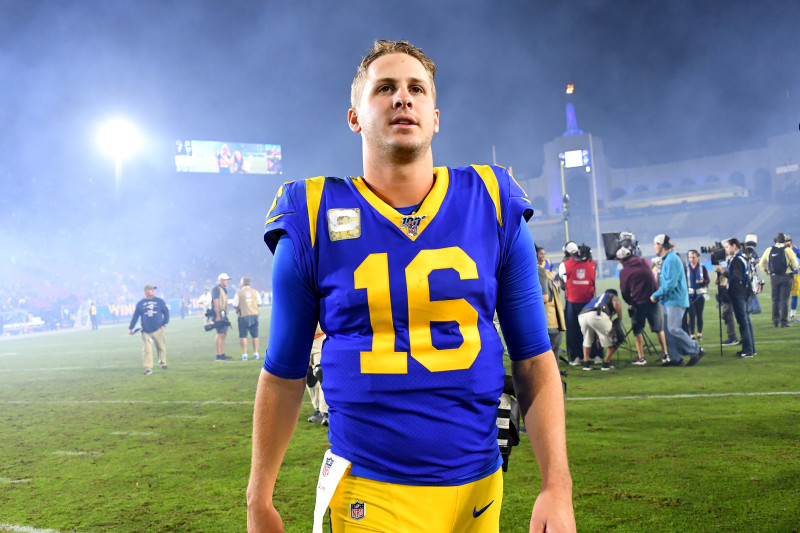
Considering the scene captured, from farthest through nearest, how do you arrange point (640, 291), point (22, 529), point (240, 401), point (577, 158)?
point (577, 158), point (640, 291), point (240, 401), point (22, 529)

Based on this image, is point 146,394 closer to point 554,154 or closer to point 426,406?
point 426,406

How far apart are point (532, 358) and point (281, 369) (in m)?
0.62

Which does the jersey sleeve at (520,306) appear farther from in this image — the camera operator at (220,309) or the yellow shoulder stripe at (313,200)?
the camera operator at (220,309)

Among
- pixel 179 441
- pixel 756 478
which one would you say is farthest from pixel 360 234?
pixel 179 441

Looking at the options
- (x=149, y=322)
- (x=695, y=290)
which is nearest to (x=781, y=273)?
(x=695, y=290)

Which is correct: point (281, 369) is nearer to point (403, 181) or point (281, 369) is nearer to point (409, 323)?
point (409, 323)

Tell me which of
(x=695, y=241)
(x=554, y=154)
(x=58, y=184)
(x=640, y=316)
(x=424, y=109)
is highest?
(x=554, y=154)

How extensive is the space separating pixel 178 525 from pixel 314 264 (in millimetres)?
3516

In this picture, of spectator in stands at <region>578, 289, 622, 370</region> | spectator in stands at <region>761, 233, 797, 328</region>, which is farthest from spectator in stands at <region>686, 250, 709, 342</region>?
spectator in stands at <region>578, 289, 622, 370</region>

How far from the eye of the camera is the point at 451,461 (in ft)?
4.62

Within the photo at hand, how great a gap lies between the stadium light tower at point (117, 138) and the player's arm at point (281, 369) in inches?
2155

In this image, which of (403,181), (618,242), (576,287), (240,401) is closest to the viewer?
(403,181)

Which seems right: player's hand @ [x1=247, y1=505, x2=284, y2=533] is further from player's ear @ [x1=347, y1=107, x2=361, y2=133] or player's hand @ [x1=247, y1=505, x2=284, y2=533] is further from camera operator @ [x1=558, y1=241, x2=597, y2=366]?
camera operator @ [x1=558, y1=241, x2=597, y2=366]

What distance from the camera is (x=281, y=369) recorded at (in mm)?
1545
